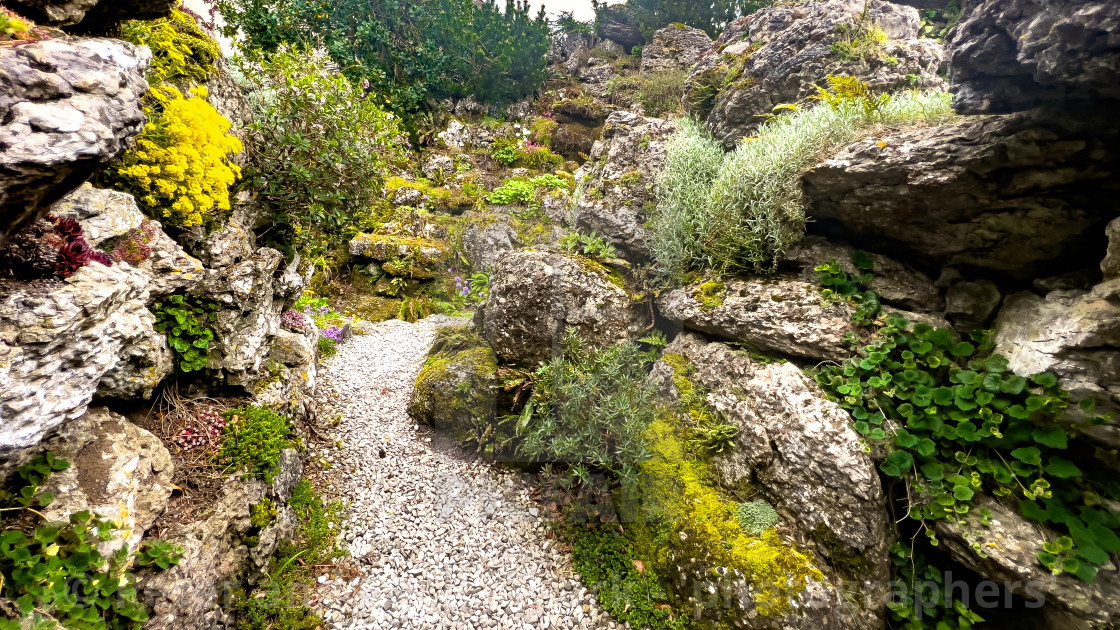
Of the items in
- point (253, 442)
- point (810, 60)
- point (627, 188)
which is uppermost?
point (810, 60)

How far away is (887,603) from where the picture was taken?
11.1 feet

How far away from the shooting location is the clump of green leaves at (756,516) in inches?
150

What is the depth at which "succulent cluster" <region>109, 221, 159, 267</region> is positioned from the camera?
329cm

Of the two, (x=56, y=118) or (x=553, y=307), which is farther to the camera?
(x=553, y=307)

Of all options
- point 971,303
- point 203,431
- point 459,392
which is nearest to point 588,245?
point 459,392

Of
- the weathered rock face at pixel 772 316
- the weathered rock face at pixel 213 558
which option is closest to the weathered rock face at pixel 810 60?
the weathered rock face at pixel 772 316

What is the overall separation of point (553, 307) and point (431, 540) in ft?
11.9

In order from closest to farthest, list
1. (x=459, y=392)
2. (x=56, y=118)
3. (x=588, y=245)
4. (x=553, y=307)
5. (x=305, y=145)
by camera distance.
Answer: (x=56, y=118) < (x=305, y=145) < (x=553, y=307) < (x=459, y=392) < (x=588, y=245)

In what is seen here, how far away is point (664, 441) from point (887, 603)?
240 cm

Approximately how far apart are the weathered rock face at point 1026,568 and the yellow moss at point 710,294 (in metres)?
3.03

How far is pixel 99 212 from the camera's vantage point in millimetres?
3229

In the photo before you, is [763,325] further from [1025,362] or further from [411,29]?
[411,29]

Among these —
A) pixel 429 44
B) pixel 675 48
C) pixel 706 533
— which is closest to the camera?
pixel 706 533

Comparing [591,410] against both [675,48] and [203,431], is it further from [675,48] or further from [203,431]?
[675,48]
